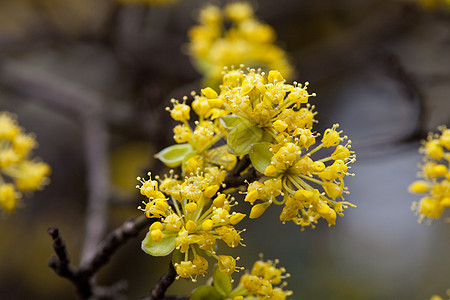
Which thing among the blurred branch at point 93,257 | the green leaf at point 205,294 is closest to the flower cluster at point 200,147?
the blurred branch at point 93,257

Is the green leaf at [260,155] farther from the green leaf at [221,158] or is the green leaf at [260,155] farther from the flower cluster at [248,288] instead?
the flower cluster at [248,288]

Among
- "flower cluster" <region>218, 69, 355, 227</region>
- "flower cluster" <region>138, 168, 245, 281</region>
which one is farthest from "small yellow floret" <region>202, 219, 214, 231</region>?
"flower cluster" <region>218, 69, 355, 227</region>

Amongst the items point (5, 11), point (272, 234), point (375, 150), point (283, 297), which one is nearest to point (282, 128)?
point (283, 297)

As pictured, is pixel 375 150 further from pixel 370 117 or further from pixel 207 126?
pixel 370 117

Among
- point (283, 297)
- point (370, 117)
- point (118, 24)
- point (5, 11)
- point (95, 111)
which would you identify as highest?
point (5, 11)

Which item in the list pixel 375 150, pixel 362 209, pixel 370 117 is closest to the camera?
pixel 375 150

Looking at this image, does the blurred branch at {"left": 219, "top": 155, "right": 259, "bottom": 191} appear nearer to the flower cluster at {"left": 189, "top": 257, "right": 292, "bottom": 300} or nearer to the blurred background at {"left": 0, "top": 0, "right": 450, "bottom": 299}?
the flower cluster at {"left": 189, "top": 257, "right": 292, "bottom": 300}

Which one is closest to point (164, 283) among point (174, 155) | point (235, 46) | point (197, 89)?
point (174, 155)
